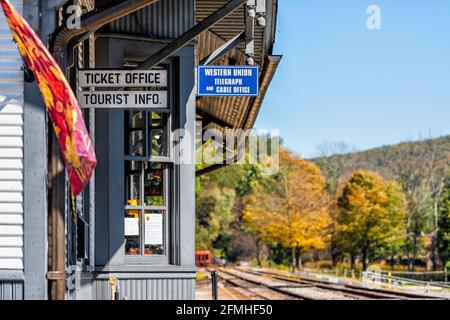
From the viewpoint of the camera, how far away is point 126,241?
12336 millimetres

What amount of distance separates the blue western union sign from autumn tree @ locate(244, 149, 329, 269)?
214ft

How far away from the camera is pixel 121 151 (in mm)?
12242

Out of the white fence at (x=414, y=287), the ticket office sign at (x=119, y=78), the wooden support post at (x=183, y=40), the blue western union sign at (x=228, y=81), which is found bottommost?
the white fence at (x=414, y=287)

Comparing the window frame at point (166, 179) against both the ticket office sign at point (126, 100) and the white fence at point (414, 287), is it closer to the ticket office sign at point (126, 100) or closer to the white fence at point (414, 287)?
the ticket office sign at point (126, 100)

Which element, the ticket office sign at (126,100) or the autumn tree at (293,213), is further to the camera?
the autumn tree at (293,213)

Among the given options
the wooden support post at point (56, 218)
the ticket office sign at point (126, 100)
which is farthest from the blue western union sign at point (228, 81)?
the wooden support post at point (56, 218)

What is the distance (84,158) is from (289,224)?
237 feet

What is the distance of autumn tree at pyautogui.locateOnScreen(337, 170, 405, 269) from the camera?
6938 centimetres

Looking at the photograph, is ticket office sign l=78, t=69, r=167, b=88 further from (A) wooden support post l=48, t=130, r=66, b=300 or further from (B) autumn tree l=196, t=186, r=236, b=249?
(B) autumn tree l=196, t=186, r=236, b=249

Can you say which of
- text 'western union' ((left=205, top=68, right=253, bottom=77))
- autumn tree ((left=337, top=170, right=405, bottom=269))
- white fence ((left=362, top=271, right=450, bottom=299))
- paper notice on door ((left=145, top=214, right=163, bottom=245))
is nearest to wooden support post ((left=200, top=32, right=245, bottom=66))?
text 'western union' ((left=205, top=68, right=253, bottom=77))

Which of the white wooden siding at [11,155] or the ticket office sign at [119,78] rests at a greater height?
the ticket office sign at [119,78]

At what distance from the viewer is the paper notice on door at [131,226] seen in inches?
484

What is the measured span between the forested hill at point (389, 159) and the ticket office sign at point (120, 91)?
75.8m

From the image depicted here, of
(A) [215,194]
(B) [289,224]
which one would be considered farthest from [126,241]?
(A) [215,194]
